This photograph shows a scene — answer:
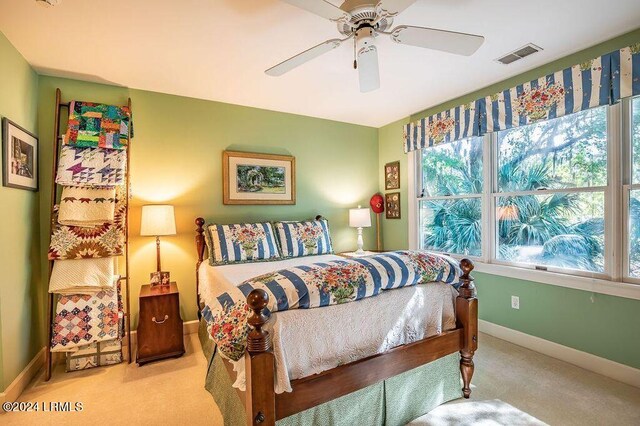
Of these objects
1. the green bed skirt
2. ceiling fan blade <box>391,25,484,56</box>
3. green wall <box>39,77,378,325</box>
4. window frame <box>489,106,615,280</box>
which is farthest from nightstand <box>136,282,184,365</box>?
window frame <box>489,106,615,280</box>

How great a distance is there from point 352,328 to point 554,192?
7.45 ft

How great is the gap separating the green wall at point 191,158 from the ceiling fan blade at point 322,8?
2.14 m

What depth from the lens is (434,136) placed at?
3551mm

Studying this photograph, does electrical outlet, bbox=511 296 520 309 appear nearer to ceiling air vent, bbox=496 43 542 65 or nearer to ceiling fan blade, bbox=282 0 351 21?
ceiling air vent, bbox=496 43 542 65

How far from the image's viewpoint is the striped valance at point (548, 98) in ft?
6.98

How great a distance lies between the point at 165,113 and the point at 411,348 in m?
3.08

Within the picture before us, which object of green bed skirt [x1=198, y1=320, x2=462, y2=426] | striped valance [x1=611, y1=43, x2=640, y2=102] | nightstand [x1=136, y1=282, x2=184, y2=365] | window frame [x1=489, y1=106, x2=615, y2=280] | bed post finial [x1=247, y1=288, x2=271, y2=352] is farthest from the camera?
nightstand [x1=136, y1=282, x2=184, y2=365]

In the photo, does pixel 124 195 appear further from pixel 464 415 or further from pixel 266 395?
pixel 464 415

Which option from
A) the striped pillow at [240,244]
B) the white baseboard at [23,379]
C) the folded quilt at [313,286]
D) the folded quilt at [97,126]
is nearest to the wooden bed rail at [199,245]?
the striped pillow at [240,244]

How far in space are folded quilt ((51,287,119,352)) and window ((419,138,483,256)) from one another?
3421 mm

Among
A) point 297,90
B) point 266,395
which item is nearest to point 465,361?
point 266,395

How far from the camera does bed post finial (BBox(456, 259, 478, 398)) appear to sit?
6.43ft

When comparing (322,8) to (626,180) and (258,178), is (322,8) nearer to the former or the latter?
(258,178)

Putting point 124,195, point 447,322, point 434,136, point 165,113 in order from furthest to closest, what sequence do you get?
point 434,136
point 165,113
point 124,195
point 447,322
